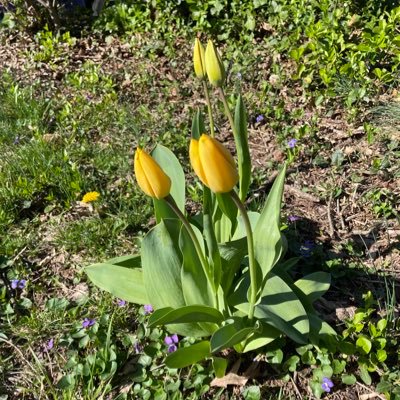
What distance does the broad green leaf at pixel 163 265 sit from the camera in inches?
63.8

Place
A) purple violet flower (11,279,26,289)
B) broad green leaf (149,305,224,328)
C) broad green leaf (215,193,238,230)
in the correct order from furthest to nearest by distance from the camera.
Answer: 1. purple violet flower (11,279,26,289)
2. broad green leaf (215,193,238,230)
3. broad green leaf (149,305,224,328)

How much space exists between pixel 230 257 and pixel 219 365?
362mm

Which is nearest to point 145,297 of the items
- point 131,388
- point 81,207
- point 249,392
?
point 131,388

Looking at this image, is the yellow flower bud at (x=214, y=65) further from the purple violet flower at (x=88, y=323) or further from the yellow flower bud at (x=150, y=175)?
the purple violet flower at (x=88, y=323)

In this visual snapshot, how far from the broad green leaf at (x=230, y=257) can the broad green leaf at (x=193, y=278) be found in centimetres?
7

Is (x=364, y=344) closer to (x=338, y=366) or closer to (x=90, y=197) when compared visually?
(x=338, y=366)

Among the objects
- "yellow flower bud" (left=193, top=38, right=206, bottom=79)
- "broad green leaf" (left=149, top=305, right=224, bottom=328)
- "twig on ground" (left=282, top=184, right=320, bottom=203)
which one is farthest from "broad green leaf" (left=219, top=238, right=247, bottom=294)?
"twig on ground" (left=282, top=184, right=320, bottom=203)

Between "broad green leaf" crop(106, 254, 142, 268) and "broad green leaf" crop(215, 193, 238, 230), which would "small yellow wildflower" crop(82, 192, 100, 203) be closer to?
"broad green leaf" crop(106, 254, 142, 268)

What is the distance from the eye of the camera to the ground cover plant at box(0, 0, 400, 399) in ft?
6.02

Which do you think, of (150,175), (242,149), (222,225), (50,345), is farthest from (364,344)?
(50,345)

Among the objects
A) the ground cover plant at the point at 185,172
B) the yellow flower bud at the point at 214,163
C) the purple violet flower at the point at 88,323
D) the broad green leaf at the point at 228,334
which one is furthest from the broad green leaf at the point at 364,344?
the purple violet flower at the point at 88,323

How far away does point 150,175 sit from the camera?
1.24 meters

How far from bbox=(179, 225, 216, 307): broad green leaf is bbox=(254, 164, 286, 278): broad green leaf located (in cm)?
17

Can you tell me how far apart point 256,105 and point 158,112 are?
0.59 metres
